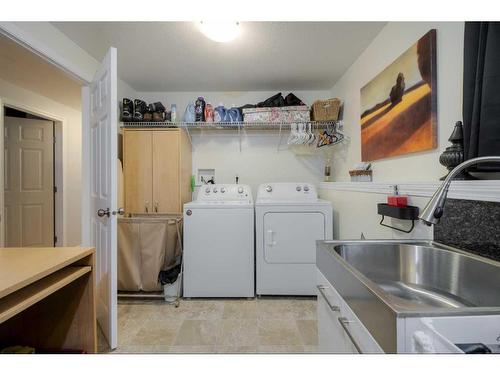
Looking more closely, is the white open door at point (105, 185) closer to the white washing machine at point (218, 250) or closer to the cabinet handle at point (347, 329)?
the white washing machine at point (218, 250)

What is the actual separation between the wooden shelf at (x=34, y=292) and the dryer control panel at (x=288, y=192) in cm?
184

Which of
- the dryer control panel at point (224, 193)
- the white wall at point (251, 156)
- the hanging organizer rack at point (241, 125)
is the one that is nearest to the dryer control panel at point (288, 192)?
the dryer control panel at point (224, 193)

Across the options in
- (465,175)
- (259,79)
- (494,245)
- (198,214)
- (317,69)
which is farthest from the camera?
(259,79)

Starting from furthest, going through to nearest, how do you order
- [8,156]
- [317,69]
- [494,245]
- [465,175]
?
[8,156]
[317,69]
[465,175]
[494,245]

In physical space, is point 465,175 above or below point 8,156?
below

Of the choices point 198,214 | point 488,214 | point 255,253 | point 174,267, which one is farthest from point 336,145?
point 174,267

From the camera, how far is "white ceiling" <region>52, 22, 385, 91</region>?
1.86m

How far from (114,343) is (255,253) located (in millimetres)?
1317

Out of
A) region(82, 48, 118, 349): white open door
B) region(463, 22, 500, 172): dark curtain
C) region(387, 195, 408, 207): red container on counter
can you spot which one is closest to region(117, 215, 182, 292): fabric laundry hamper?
region(82, 48, 118, 349): white open door

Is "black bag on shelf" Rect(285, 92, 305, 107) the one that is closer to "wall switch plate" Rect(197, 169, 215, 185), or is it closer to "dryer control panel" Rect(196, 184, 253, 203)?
"dryer control panel" Rect(196, 184, 253, 203)

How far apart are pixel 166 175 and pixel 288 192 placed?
1386mm

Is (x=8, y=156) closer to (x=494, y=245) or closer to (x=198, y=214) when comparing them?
(x=198, y=214)

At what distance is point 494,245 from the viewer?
896 mm

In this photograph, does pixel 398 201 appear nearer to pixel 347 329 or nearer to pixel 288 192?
pixel 347 329
